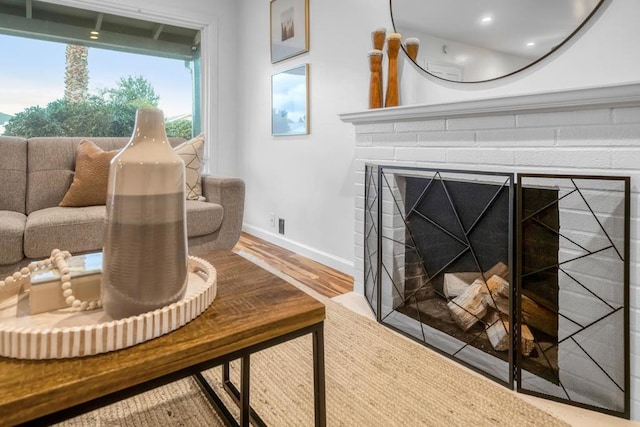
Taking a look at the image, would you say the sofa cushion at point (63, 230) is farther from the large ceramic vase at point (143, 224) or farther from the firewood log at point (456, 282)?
the firewood log at point (456, 282)

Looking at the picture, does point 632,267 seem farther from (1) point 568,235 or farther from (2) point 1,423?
(2) point 1,423

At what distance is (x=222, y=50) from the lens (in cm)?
388

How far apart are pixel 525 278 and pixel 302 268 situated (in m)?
1.64

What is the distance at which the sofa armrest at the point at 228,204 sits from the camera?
7.83 feet

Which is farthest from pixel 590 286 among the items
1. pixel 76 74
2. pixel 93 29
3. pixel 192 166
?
pixel 93 29

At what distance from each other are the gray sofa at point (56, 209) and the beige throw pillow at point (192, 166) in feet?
0.18

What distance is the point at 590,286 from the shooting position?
1.24 meters

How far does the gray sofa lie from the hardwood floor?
0.50m

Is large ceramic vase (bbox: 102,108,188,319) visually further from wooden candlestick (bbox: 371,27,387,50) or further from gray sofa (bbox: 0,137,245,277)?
wooden candlestick (bbox: 371,27,387,50)

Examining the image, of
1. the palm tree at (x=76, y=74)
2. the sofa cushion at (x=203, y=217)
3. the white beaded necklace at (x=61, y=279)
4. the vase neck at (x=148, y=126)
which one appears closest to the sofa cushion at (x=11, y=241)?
the sofa cushion at (x=203, y=217)

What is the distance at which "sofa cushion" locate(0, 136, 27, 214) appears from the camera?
2197 mm

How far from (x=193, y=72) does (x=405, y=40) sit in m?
2.68

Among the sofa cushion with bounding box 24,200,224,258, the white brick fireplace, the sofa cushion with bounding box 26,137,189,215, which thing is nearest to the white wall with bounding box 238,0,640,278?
the white brick fireplace

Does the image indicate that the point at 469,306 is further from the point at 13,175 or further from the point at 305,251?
the point at 13,175
